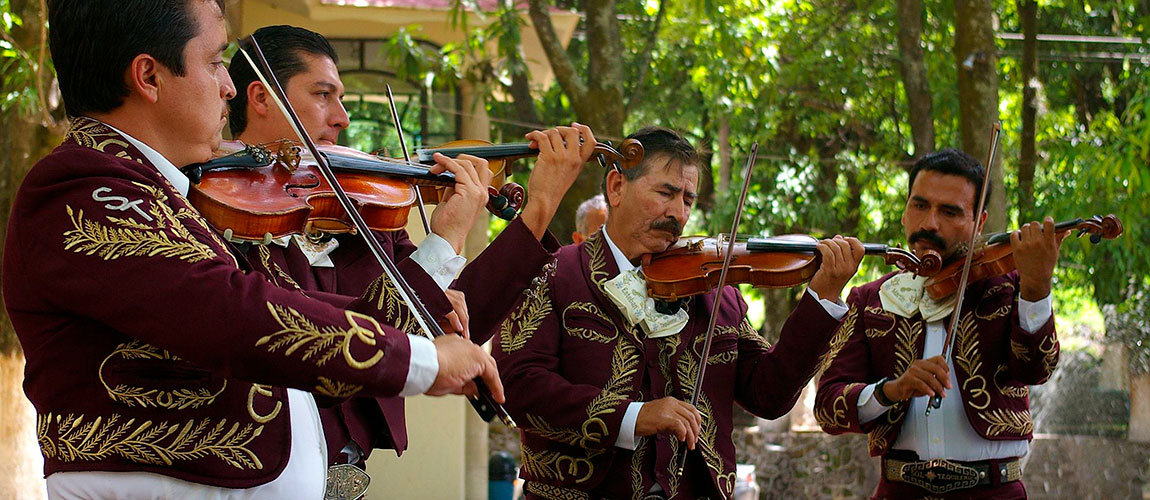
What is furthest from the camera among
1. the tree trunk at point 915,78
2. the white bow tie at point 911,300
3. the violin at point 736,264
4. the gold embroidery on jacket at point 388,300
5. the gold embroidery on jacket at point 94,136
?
the tree trunk at point 915,78

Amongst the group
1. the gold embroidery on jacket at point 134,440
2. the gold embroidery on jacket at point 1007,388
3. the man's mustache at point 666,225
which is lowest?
the gold embroidery on jacket at point 134,440

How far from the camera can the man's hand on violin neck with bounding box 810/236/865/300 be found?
10.5ft

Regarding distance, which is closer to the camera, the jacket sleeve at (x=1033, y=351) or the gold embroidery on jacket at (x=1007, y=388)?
the jacket sleeve at (x=1033, y=351)

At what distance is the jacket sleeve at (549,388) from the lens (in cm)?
300

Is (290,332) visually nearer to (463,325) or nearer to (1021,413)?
(463,325)

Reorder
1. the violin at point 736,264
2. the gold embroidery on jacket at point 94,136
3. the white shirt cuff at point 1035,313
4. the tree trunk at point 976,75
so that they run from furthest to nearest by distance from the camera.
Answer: the tree trunk at point 976,75 → the white shirt cuff at point 1035,313 → the violin at point 736,264 → the gold embroidery on jacket at point 94,136

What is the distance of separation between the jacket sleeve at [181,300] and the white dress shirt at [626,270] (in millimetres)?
1278

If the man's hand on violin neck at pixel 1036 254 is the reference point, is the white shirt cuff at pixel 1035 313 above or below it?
below

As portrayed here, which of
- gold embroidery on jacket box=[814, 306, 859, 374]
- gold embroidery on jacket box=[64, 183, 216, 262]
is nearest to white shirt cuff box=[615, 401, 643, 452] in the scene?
gold embroidery on jacket box=[814, 306, 859, 374]

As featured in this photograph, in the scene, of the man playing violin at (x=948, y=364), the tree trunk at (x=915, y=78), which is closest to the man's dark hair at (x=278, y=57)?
the man playing violin at (x=948, y=364)

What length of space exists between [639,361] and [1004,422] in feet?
3.76

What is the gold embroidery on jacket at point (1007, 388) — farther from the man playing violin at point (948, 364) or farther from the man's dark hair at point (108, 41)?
the man's dark hair at point (108, 41)

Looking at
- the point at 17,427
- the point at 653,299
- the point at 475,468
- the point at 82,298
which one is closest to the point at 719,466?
the point at 653,299

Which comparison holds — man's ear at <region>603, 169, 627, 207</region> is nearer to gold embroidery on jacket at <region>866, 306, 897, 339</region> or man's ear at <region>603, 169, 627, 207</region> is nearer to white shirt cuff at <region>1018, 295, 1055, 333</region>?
gold embroidery on jacket at <region>866, 306, 897, 339</region>
